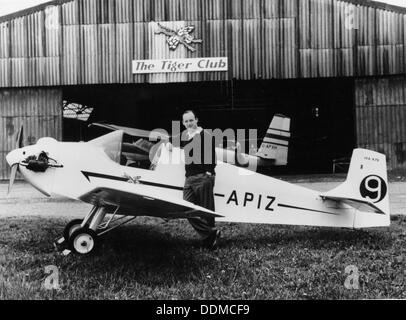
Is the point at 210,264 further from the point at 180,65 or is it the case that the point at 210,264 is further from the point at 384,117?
the point at 384,117

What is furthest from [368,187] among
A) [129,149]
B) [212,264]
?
[129,149]

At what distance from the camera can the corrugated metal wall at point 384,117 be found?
61.4 ft

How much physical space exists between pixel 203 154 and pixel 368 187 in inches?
107

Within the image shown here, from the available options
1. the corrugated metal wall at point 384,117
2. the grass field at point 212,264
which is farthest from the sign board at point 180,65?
the grass field at point 212,264

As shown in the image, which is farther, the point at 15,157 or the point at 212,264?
the point at 15,157

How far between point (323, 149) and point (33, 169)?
76.1ft

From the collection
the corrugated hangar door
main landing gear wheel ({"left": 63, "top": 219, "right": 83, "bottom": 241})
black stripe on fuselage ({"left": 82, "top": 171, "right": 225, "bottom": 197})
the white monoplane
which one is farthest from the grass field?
the corrugated hangar door

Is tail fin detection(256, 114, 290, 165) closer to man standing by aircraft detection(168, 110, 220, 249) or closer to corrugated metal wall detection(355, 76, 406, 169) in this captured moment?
corrugated metal wall detection(355, 76, 406, 169)

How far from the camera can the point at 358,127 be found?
18.9 metres

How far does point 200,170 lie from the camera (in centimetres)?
612

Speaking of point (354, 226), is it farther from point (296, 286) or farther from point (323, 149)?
point (323, 149)

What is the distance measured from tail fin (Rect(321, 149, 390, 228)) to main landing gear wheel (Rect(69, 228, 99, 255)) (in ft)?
11.7

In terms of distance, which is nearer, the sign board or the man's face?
the man's face

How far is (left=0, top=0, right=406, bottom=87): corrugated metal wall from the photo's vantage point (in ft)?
59.1
